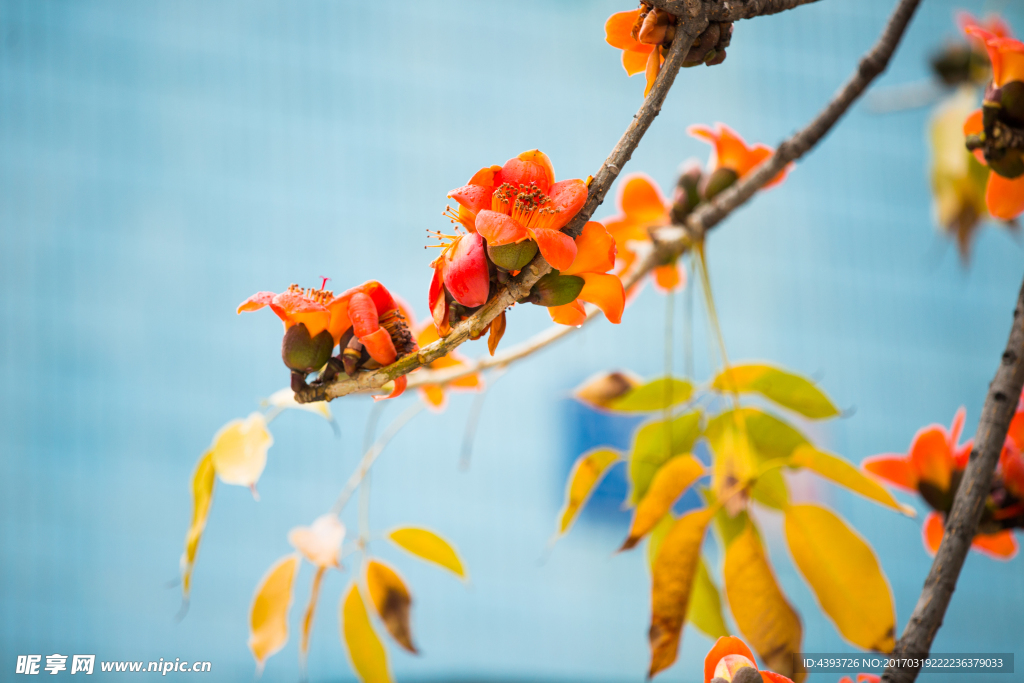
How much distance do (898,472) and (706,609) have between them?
0.12 m

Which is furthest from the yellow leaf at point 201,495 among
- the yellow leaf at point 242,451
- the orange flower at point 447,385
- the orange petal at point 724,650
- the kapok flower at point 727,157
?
the kapok flower at point 727,157

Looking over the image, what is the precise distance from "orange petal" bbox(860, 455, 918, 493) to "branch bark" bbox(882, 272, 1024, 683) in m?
0.08

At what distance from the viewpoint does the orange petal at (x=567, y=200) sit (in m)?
0.21

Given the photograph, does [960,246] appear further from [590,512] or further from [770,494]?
[590,512]

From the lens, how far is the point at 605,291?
22 cm

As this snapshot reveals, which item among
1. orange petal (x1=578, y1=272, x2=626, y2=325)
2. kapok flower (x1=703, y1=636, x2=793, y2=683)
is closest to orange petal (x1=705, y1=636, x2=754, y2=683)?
kapok flower (x1=703, y1=636, x2=793, y2=683)

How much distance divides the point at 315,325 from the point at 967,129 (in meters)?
0.31

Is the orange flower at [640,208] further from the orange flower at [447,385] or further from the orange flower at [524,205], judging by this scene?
the orange flower at [524,205]

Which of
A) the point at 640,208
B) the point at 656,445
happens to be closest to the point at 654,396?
the point at 656,445

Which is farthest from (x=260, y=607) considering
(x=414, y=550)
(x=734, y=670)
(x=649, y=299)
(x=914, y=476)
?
(x=649, y=299)

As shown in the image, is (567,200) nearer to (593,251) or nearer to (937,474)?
(593,251)

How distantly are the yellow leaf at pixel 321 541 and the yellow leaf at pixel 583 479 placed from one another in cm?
10

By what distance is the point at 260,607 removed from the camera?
33 centimetres

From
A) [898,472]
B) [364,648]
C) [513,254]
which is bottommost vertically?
[364,648]
